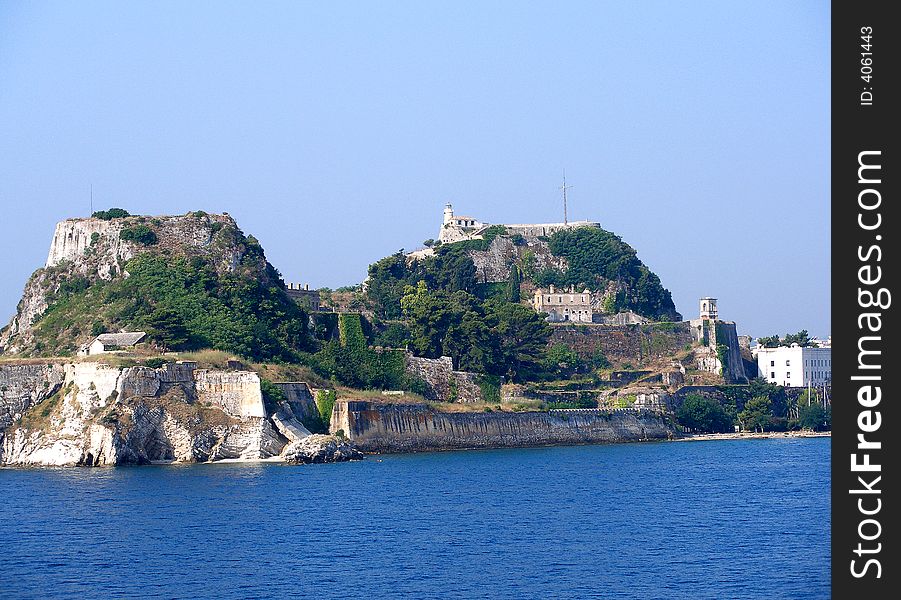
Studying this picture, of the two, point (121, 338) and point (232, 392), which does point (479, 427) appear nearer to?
point (232, 392)

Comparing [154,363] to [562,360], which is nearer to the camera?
[154,363]

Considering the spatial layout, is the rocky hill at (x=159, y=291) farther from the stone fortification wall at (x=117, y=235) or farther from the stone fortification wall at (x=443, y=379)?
the stone fortification wall at (x=443, y=379)

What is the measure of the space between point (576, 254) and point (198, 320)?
4201 cm

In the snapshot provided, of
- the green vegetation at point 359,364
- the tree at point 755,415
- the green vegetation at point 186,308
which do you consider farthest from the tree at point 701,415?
the green vegetation at point 186,308

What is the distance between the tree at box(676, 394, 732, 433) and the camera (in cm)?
9250

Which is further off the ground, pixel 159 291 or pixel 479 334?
pixel 159 291

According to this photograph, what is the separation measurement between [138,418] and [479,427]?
20.1 m

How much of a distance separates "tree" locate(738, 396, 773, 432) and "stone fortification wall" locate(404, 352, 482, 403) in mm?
20151

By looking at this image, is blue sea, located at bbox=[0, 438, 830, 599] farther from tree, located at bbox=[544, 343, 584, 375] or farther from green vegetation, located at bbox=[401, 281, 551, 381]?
tree, located at bbox=[544, 343, 584, 375]

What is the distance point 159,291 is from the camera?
7750 cm

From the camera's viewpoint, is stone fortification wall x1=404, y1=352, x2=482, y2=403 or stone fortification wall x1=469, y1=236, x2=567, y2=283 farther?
stone fortification wall x1=469, y1=236, x2=567, y2=283

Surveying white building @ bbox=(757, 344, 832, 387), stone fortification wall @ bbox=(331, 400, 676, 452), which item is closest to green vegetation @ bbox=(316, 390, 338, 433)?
stone fortification wall @ bbox=(331, 400, 676, 452)
